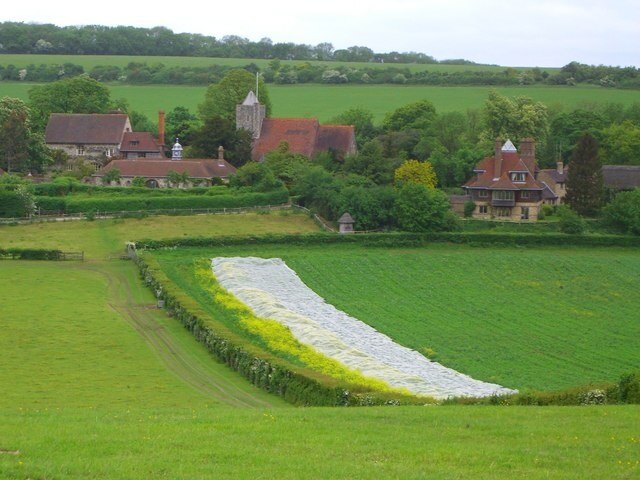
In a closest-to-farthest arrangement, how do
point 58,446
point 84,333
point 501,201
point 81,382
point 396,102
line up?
point 58,446
point 81,382
point 84,333
point 501,201
point 396,102

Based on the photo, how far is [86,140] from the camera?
355ft

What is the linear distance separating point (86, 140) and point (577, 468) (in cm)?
9049

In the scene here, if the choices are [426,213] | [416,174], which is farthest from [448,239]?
[416,174]

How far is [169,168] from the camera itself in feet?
307

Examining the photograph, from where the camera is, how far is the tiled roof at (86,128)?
108188mm

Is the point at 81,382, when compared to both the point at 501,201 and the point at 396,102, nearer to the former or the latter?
the point at 501,201

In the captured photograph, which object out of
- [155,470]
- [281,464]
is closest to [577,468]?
[281,464]

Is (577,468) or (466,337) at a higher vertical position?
(577,468)

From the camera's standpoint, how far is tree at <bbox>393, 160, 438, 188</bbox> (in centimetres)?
9269

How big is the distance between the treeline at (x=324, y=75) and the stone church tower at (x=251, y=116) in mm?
60162

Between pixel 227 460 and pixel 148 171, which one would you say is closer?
pixel 227 460

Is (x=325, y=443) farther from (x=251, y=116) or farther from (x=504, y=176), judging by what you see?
(x=251, y=116)

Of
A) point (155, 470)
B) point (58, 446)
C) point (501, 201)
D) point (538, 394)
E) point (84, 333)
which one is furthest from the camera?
point (501, 201)

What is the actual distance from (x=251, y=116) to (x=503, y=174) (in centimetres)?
2545
